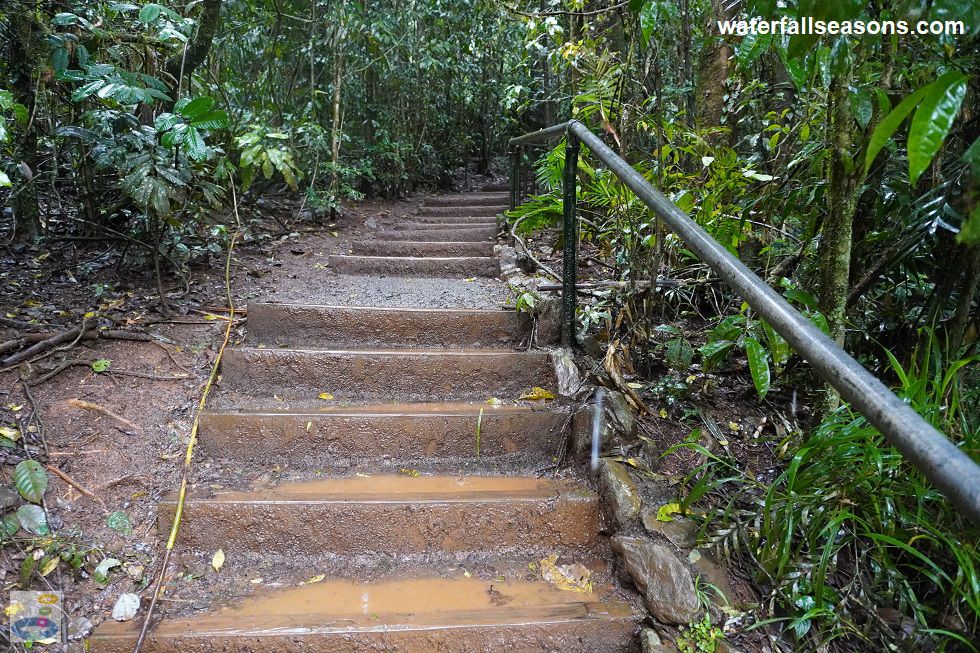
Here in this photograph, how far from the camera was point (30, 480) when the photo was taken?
4.93 feet

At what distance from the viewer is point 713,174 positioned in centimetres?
211

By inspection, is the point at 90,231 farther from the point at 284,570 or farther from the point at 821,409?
the point at 821,409

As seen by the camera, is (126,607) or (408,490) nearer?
(126,607)

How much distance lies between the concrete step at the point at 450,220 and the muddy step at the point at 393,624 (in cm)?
379

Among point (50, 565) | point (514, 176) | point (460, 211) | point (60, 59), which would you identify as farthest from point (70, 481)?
point (460, 211)

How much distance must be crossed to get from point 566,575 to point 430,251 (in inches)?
115

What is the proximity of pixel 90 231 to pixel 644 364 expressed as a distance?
289cm

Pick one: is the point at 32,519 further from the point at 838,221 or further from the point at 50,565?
the point at 838,221

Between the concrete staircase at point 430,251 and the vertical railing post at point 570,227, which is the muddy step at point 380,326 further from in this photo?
the concrete staircase at point 430,251

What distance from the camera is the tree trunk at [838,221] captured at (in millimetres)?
1435

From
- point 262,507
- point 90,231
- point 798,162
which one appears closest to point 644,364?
point 798,162

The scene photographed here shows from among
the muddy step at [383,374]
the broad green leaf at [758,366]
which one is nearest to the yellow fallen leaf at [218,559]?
the muddy step at [383,374]

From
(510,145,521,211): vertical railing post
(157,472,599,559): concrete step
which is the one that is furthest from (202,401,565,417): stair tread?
(510,145,521,211): vertical railing post

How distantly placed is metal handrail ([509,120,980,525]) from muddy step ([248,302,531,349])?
968 millimetres
